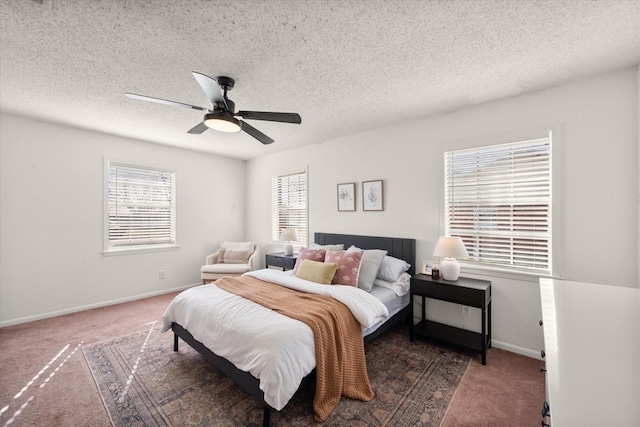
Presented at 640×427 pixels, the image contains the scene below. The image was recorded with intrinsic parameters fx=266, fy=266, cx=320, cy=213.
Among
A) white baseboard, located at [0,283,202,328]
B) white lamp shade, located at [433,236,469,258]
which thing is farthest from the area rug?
white baseboard, located at [0,283,202,328]

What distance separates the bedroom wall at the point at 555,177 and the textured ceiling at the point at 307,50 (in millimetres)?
226

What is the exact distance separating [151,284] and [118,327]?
1270 mm

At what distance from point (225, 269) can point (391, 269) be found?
267cm

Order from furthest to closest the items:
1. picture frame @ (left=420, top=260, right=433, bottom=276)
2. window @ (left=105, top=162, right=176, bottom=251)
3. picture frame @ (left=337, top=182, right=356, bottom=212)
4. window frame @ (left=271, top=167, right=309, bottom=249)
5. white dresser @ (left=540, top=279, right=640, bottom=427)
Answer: window frame @ (left=271, top=167, right=309, bottom=249) → window @ (left=105, top=162, right=176, bottom=251) → picture frame @ (left=337, top=182, right=356, bottom=212) → picture frame @ (left=420, top=260, right=433, bottom=276) → white dresser @ (left=540, top=279, right=640, bottom=427)

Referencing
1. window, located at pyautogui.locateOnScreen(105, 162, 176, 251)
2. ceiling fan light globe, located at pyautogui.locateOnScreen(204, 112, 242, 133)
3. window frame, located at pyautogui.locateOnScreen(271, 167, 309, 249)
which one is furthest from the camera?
window frame, located at pyautogui.locateOnScreen(271, 167, 309, 249)

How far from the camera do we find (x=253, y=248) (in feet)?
16.2

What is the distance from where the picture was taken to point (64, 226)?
Result: 3639 millimetres

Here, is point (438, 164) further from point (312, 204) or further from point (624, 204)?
point (312, 204)

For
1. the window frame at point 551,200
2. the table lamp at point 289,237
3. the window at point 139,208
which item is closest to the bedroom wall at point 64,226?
the window at point 139,208

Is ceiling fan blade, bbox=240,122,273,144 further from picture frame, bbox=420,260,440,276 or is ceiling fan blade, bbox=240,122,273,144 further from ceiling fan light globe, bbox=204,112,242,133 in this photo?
picture frame, bbox=420,260,440,276

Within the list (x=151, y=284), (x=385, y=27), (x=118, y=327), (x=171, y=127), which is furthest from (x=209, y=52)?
(x=151, y=284)

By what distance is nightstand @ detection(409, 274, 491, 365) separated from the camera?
2.49 m

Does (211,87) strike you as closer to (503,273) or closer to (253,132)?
(253,132)

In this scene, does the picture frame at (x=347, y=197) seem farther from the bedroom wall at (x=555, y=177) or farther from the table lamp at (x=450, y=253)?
the table lamp at (x=450, y=253)
